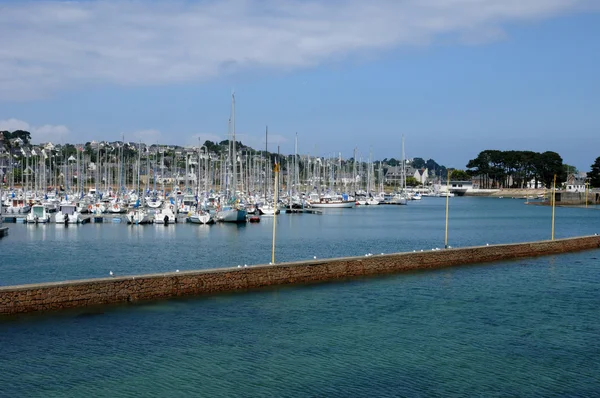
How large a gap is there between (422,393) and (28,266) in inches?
1178

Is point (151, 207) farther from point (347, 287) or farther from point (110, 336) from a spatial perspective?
point (110, 336)

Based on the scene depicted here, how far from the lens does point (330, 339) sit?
24.7 m

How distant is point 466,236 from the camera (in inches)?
2788

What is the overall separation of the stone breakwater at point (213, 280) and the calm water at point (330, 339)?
66cm

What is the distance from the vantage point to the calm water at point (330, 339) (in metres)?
19.8

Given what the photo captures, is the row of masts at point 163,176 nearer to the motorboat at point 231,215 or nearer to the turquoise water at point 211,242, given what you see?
the motorboat at point 231,215

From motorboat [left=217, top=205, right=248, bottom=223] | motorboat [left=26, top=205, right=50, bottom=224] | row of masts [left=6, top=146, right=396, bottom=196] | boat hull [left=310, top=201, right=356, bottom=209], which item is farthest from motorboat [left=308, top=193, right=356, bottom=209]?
motorboat [left=26, top=205, right=50, bottom=224]

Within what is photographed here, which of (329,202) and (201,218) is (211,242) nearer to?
(201,218)

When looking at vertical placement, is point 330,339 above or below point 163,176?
below

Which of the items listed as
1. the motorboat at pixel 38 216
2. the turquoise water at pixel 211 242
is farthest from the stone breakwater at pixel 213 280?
the motorboat at pixel 38 216

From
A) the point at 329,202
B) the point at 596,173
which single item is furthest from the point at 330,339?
the point at 596,173

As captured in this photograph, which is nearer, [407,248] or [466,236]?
[407,248]

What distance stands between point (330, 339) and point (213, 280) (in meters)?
8.09

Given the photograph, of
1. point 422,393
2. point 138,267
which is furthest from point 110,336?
point 138,267
